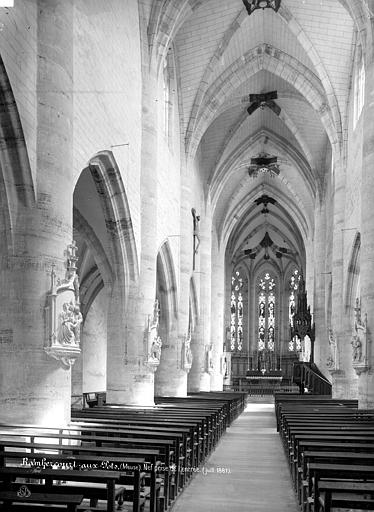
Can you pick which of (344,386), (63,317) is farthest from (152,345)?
(344,386)

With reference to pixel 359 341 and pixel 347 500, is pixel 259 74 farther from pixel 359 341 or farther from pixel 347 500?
pixel 347 500

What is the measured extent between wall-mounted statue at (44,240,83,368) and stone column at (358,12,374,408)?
9.11 m

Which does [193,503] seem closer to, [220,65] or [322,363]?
[220,65]

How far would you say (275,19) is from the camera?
91.7 ft

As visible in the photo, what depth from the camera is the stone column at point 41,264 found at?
12.9 m

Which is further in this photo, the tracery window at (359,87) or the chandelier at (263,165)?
the chandelier at (263,165)

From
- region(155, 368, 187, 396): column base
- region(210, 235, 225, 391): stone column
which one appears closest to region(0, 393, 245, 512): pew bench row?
region(155, 368, 187, 396): column base

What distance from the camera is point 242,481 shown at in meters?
11.8

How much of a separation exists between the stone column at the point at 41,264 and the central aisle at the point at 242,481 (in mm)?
3173

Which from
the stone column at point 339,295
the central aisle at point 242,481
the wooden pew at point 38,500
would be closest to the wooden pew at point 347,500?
the wooden pew at point 38,500

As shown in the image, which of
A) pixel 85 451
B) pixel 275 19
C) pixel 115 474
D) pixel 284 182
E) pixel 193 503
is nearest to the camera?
pixel 115 474

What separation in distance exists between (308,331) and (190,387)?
23.1 feet

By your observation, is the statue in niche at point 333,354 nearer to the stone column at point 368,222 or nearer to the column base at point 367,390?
the stone column at point 368,222

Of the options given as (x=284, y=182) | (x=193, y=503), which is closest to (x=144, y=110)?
(x=193, y=503)
